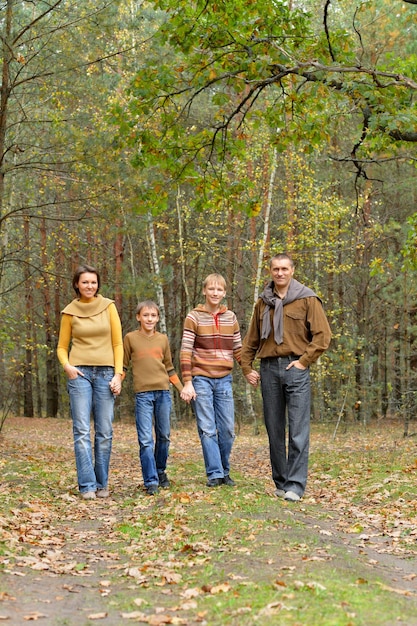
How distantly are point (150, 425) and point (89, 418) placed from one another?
661 mm

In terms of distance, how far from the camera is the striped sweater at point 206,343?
8367 millimetres

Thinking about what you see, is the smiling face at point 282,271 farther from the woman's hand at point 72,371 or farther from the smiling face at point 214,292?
the woman's hand at point 72,371

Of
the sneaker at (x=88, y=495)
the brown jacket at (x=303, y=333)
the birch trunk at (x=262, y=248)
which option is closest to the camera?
the brown jacket at (x=303, y=333)

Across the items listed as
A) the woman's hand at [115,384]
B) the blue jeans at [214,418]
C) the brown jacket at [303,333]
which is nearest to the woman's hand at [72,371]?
the woman's hand at [115,384]

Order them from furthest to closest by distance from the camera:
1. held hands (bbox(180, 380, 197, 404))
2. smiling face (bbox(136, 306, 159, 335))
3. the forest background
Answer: the forest background
smiling face (bbox(136, 306, 159, 335))
held hands (bbox(180, 380, 197, 404))

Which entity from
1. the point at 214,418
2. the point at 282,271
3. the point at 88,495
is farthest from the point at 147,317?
the point at 88,495

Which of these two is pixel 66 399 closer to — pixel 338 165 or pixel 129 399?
pixel 129 399

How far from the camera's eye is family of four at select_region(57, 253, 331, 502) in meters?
8.02

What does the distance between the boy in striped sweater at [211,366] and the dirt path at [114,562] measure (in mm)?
856

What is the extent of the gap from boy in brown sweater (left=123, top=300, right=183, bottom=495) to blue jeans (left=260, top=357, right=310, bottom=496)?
1046mm

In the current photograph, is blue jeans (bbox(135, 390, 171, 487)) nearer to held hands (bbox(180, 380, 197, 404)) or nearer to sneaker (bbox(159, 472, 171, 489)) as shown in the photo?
sneaker (bbox(159, 472, 171, 489))

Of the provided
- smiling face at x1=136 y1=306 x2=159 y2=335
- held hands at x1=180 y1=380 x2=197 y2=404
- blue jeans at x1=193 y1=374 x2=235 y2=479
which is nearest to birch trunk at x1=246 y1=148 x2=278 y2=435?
blue jeans at x1=193 y1=374 x2=235 y2=479

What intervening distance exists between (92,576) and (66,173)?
1002 centimetres

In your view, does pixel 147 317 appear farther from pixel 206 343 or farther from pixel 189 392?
pixel 189 392
